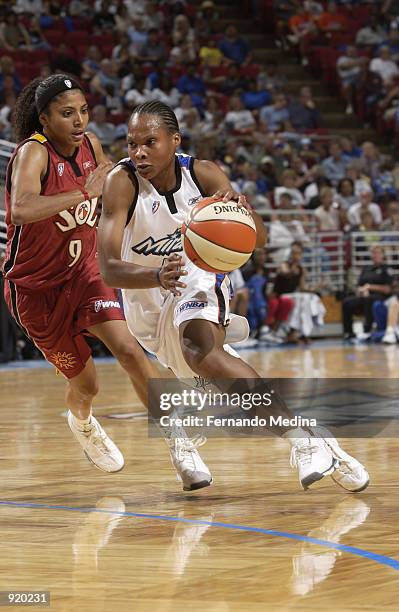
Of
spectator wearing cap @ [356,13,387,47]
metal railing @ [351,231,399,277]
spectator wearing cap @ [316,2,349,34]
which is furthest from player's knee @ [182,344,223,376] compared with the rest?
spectator wearing cap @ [316,2,349,34]

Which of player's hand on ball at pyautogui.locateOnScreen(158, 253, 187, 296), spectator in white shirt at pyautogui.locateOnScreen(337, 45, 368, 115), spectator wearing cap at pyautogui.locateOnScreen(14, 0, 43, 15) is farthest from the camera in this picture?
spectator in white shirt at pyautogui.locateOnScreen(337, 45, 368, 115)

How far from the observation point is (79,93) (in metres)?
5.29

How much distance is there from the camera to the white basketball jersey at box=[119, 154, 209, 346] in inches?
196

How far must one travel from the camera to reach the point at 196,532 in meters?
Answer: 4.07

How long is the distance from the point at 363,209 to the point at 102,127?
12.7 ft

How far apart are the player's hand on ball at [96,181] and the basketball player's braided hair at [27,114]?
49 cm

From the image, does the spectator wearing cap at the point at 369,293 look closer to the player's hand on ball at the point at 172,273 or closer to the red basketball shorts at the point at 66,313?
the red basketball shorts at the point at 66,313

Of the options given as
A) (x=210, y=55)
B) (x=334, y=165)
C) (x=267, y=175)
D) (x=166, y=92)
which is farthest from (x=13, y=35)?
(x=334, y=165)

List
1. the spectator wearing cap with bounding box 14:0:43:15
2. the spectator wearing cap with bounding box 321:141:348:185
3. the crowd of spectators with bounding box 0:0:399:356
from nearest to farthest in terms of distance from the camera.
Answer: the crowd of spectators with bounding box 0:0:399:356
the spectator wearing cap with bounding box 321:141:348:185
the spectator wearing cap with bounding box 14:0:43:15

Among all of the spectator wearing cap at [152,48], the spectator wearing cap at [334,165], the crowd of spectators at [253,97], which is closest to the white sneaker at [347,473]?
the crowd of spectators at [253,97]

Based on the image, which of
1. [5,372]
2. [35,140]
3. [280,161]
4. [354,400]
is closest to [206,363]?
[35,140]

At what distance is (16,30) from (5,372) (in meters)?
7.98

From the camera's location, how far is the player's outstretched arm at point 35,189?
499 cm

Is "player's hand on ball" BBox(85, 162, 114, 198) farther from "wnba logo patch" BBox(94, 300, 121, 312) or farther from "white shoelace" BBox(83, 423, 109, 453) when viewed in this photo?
"white shoelace" BBox(83, 423, 109, 453)
